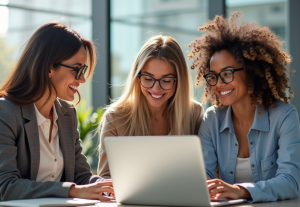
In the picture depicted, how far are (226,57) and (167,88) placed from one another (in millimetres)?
441

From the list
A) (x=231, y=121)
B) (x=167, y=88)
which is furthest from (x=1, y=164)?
(x=231, y=121)

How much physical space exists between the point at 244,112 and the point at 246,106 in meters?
0.04

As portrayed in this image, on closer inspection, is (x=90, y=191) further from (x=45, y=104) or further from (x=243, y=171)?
(x=243, y=171)

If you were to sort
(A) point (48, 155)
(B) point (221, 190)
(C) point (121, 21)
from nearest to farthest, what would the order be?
(B) point (221, 190)
(A) point (48, 155)
(C) point (121, 21)

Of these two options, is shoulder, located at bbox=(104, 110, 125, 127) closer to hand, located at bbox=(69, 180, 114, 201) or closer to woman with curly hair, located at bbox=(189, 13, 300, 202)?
woman with curly hair, located at bbox=(189, 13, 300, 202)

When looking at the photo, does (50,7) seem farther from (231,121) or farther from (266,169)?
(266,169)

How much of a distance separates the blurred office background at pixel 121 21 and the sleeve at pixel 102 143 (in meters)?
2.41

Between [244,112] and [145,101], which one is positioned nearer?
[244,112]

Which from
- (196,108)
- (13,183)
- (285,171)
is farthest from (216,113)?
(13,183)

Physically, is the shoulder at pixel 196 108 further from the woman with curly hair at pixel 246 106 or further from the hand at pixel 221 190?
the hand at pixel 221 190

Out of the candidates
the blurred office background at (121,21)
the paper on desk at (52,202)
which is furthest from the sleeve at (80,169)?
the blurred office background at (121,21)

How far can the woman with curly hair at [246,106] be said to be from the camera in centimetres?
221

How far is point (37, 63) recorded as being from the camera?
2.04 metres

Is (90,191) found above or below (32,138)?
below
